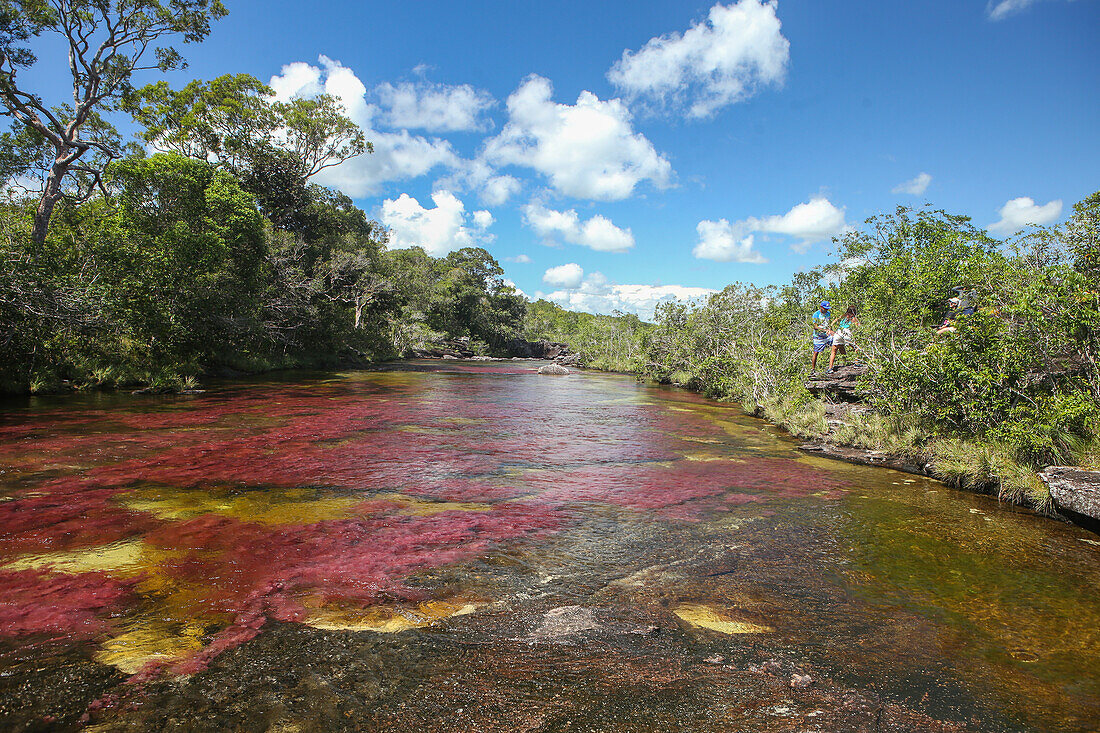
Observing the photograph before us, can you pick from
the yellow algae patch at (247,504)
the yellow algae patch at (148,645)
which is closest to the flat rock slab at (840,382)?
the yellow algae patch at (247,504)

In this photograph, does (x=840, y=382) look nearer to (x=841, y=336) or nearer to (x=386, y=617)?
(x=841, y=336)

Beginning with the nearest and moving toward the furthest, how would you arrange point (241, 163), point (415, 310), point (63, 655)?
point (63, 655)
point (241, 163)
point (415, 310)

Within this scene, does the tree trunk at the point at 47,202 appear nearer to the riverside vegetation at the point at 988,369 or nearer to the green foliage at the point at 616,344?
the riverside vegetation at the point at 988,369

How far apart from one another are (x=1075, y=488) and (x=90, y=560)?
34.7 feet

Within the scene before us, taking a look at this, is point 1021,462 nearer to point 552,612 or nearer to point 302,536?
point 552,612

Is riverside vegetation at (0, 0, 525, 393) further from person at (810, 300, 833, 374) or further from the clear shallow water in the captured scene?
person at (810, 300, 833, 374)

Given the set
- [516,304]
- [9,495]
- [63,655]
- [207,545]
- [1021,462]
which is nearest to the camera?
[63,655]

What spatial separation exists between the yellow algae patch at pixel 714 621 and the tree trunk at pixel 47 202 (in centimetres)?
2310

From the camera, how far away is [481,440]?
11.1m

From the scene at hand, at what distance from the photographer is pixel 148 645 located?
3348mm

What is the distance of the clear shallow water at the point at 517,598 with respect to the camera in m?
2.98

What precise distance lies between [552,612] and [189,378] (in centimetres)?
1779

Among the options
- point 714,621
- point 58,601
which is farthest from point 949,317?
point 58,601

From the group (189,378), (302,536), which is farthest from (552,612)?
(189,378)
